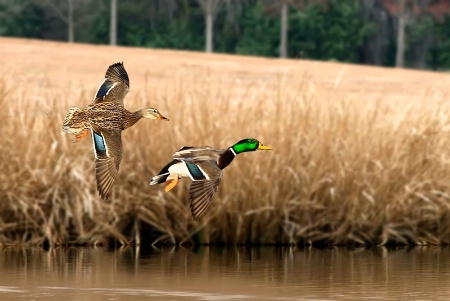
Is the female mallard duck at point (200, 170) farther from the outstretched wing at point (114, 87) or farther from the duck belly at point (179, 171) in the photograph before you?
the outstretched wing at point (114, 87)

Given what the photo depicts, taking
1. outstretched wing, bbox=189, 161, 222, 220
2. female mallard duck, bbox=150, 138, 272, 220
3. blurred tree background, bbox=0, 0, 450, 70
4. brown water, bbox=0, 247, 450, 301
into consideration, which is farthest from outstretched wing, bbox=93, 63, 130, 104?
blurred tree background, bbox=0, 0, 450, 70

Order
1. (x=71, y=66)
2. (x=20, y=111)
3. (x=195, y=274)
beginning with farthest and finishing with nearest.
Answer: (x=71, y=66) < (x=20, y=111) < (x=195, y=274)

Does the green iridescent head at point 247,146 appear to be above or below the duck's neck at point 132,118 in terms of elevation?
below

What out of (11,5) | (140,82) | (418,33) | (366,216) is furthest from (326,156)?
(11,5)

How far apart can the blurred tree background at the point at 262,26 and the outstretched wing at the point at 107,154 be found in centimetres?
4870

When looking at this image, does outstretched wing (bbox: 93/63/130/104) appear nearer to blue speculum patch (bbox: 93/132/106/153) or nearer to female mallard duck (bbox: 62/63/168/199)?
female mallard duck (bbox: 62/63/168/199)

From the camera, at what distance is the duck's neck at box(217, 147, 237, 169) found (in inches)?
274

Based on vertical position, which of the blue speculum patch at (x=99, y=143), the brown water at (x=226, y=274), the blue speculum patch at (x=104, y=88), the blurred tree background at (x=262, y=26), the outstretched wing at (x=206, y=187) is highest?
the blurred tree background at (x=262, y=26)

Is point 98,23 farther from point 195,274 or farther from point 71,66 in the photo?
point 195,274

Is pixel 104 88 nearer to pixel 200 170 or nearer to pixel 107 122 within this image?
pixel 107 122

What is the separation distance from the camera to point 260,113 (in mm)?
14273

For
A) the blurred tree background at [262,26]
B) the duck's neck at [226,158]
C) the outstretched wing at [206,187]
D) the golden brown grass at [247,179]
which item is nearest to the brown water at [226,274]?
the golden brown grass at [247,179]

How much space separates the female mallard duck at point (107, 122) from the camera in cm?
680

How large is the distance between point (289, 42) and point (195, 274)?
4889cm
